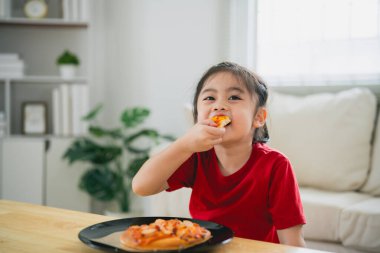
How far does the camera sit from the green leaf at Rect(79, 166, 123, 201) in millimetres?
3374

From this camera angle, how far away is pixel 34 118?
3.73 m

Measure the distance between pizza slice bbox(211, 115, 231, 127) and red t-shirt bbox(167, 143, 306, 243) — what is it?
0.15 meters

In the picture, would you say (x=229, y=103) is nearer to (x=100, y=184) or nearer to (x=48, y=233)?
(x=48, y=233)

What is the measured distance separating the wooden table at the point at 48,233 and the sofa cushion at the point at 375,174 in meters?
1.65

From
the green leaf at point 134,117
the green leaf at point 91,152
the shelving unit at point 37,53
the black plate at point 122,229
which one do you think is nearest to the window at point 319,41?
the green leaf at point 134,117

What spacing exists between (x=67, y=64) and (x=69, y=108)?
337 millimetres

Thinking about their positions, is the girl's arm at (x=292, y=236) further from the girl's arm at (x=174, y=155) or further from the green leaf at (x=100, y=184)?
the green leaf at (x=100, y=184)

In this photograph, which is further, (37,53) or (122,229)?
(37,53)

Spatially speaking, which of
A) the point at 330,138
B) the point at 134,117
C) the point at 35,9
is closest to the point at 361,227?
the point at 330,138

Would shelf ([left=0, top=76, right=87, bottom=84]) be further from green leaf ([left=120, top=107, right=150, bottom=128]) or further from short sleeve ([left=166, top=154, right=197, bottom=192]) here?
short sleeve ([left=166, top=154, right=197, bottom=192])

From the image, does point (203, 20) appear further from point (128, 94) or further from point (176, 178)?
point (176, 178)

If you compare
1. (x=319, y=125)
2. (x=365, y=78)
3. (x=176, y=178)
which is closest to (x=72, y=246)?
(x=176, y=178)

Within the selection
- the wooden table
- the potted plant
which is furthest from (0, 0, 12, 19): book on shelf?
the wooden table

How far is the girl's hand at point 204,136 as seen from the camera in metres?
1.08
